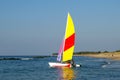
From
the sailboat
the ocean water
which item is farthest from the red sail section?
the ocean water

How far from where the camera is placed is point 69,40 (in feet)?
213

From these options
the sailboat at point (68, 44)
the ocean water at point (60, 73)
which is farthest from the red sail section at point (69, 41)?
the ocean water at point (60, 73)

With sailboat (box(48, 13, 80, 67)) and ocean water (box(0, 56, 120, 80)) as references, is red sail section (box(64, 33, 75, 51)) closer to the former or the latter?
sailboat (box(48, 13, 80, 67))

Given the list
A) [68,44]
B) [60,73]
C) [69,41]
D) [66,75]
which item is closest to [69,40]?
[69,41]

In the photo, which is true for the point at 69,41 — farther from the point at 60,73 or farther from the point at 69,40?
the point at 60,73

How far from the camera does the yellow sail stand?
64.4 metres

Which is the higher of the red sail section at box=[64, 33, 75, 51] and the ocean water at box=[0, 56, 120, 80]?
the red sail section at box=[64, 33, 75, 51]

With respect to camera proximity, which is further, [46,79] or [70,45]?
[70,45]

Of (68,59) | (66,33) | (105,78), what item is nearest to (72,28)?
(66,33)

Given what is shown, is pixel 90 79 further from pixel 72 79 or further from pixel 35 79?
pixel 35 79

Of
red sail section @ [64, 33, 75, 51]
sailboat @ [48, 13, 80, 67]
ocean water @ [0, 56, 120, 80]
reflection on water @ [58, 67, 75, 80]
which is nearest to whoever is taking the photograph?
reflection on water @ [58, 67, 75, 80]

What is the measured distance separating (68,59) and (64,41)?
10.7 ft

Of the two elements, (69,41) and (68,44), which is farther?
(68,44)

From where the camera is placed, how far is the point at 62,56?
2621 inches
